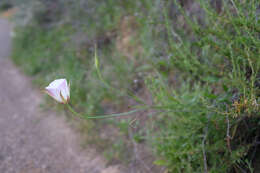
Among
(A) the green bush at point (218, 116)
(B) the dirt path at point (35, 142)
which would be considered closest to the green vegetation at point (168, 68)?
(A) the green bush at point (218, 116)

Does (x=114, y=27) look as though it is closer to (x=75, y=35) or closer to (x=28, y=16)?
(x=75, y=35)

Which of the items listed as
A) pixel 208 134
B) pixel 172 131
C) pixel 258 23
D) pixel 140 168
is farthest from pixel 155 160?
pixel 258 23

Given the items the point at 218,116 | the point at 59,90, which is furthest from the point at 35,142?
the point at 218,116

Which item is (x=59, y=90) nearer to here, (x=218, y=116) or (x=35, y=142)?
(x=218, y=116)

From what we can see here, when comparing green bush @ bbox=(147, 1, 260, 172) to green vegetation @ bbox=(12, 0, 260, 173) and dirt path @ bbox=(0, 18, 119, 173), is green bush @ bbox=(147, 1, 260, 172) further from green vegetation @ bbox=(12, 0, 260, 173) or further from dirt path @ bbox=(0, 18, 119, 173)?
dirt path @ bbox=(0, 18, 119, 173)

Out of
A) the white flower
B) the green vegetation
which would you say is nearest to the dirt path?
the green vegetation

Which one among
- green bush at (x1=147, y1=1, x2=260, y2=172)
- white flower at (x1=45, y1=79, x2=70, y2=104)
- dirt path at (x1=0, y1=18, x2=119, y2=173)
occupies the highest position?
white flower at (x1=45, y1=79, x2=70, y2=104)

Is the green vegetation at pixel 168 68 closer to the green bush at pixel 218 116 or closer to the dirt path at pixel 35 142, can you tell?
the green bush at pixel 218 116
